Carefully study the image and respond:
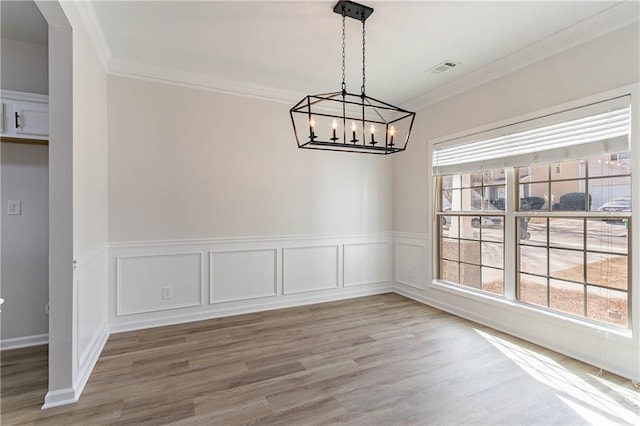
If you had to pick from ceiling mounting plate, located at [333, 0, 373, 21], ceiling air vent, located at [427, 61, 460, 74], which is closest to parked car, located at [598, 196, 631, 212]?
ceiling air vent, located at [427, 61, 460, 74]

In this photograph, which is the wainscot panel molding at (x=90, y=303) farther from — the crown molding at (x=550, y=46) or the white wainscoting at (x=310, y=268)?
the crown molding at (x=550, y=46)

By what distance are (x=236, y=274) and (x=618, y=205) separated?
380cm

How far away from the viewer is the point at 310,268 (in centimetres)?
435

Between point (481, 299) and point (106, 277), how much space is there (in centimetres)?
408

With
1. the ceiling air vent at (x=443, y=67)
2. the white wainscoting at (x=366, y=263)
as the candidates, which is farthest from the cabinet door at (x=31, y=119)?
the ceiling air vent at (x=443, y=67)

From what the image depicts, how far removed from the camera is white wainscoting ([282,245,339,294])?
4211 millimetres

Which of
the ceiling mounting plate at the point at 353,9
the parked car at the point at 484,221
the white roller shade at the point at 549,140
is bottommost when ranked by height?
the parked car at the point at 484,221

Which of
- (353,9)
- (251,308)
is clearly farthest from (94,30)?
(251,308)

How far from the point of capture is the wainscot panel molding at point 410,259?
174 inches

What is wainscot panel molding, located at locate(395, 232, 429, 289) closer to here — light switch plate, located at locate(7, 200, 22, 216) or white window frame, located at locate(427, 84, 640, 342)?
white window frame, located at locate(427, 84, 640, 342)

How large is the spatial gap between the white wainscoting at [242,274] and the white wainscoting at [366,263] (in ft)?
3.66

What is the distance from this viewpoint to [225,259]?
12.6ft

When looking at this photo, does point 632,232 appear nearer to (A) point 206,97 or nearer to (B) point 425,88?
(B) point 425,88

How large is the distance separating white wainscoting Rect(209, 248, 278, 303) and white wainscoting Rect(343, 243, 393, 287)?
3.66ft
